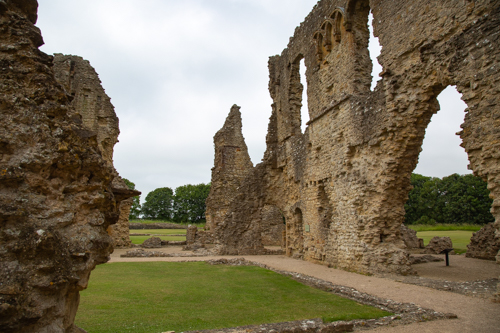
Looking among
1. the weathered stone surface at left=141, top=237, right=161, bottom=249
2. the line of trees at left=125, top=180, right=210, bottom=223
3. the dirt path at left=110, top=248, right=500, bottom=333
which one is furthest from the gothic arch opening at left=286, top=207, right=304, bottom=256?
the line of trees at left=125, top=180, right=210, bottom=223

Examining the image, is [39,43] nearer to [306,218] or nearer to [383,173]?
[383,173]

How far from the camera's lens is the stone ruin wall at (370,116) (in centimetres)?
593

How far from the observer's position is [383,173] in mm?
8516

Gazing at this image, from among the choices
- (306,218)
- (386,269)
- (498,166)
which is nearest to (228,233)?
(306,218)

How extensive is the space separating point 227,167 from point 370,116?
12.5 meters

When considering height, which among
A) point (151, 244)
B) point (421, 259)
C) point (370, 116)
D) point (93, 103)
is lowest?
point (151, 244)

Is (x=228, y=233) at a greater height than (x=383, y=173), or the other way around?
(x=383, y=173)

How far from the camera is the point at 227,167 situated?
20594 mm

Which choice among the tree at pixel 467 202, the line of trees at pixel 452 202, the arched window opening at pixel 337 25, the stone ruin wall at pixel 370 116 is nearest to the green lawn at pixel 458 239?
the stone ruin wall at pixel 370 116

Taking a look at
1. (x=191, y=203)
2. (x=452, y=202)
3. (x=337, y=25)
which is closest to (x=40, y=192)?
(x=337, y=25)

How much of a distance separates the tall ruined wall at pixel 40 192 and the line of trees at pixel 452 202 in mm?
39619

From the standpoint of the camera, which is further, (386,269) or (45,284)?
(386,269)

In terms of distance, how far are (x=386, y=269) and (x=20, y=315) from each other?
796 cm

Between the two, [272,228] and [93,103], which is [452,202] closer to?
[272,228]
